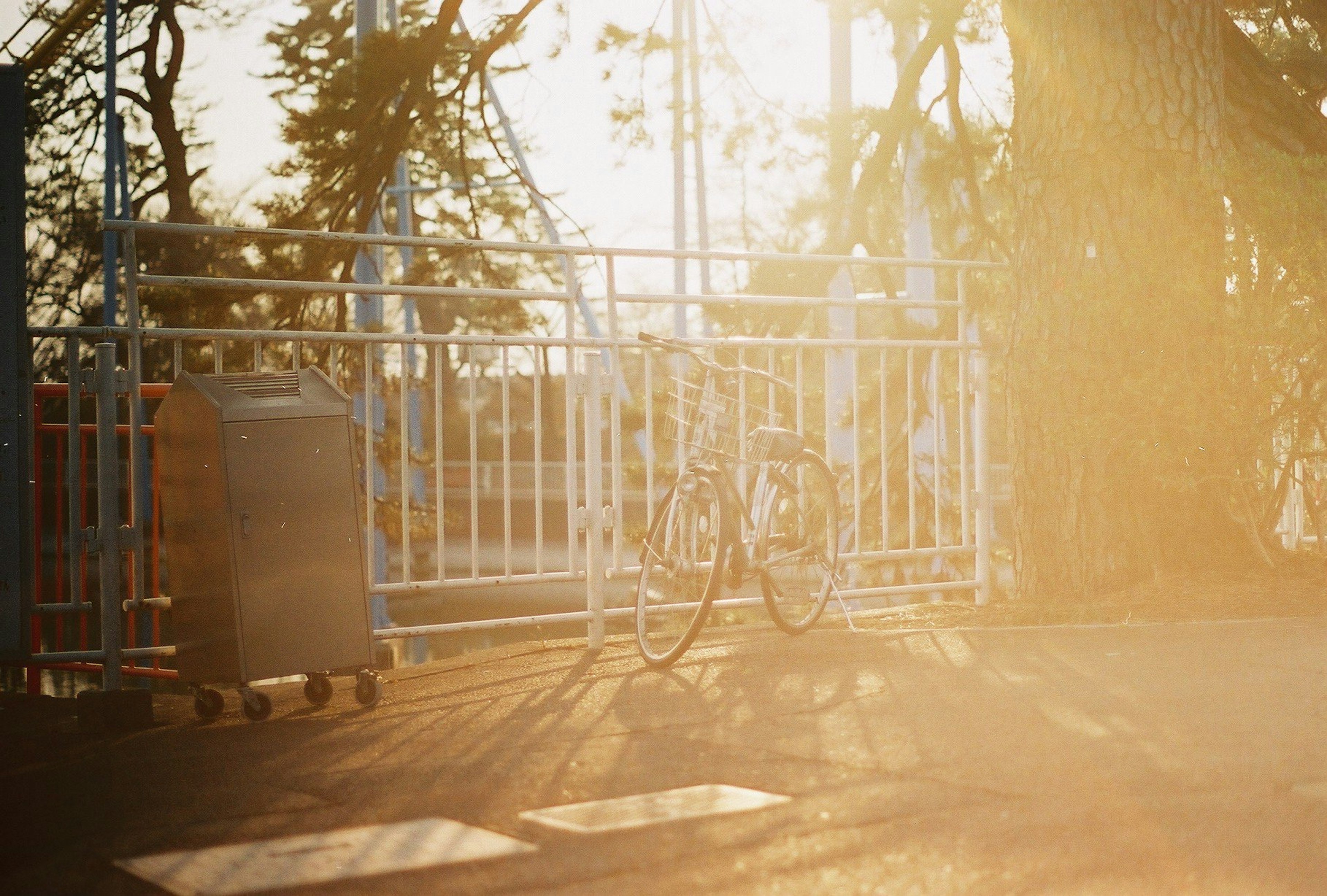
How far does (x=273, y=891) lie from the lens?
2.68 m

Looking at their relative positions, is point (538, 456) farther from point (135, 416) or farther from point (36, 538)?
point (36, 538)

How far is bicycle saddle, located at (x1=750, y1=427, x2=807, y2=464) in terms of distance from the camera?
573 cm

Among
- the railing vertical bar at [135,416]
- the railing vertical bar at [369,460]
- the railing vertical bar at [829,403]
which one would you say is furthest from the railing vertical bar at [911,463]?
the railing vertical bar at [135,416]

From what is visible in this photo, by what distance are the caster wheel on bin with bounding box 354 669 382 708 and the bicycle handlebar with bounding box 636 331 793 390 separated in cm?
168

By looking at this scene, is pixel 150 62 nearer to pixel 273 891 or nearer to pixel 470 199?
pixel 470 199

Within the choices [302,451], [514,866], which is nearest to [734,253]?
[302,451]

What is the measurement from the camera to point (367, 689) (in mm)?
4977

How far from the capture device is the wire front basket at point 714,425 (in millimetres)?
5621

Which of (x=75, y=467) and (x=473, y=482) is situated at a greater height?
(x=75, y=467)

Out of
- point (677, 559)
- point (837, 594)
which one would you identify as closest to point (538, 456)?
point (677, 559)

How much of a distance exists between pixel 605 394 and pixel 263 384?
1592 millimetres

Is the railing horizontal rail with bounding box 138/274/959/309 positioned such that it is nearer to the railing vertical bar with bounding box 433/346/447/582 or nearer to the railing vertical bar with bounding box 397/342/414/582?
the railing vertical bar with bounding box 397/342/414/582

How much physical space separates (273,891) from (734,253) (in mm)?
4503

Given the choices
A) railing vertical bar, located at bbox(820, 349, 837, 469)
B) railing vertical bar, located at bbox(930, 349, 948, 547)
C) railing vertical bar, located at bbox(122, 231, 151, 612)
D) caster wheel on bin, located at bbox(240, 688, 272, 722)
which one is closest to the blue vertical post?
caster wheel on bin, located at bbox(240, 688, 272, 722)
